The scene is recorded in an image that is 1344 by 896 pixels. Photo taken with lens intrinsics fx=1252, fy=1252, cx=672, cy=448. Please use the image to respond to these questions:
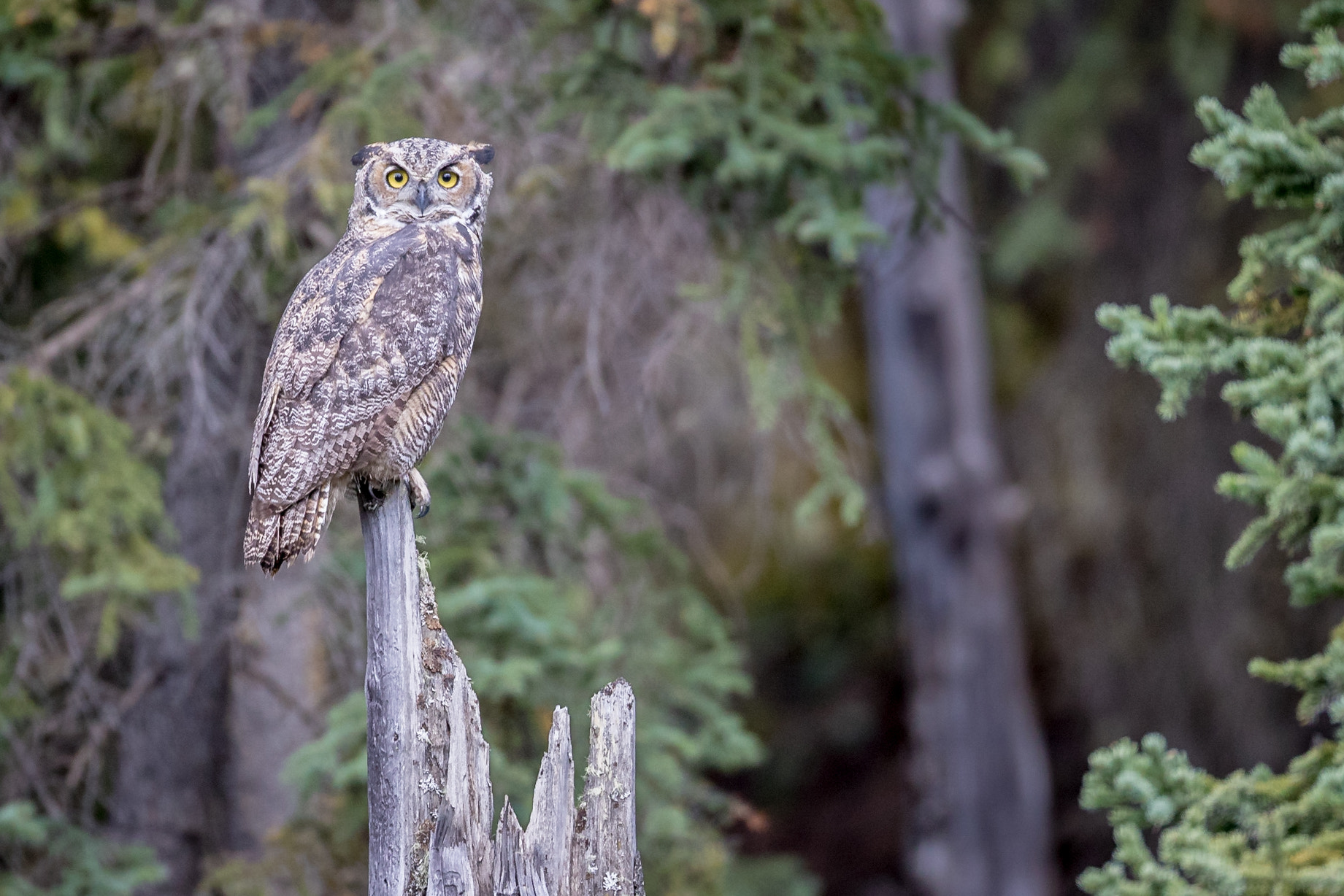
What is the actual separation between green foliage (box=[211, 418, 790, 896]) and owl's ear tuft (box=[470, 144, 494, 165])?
158 centimetres

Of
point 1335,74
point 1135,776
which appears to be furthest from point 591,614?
point 1335,74

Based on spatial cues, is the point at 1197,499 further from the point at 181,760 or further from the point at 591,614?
the point at 181,760

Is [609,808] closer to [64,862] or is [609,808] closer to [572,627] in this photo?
[572,627]

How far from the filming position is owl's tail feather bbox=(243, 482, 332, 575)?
2928 millimetres

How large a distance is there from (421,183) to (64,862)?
10.5 ft

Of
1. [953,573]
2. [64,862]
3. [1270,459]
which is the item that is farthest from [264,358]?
[953,573]

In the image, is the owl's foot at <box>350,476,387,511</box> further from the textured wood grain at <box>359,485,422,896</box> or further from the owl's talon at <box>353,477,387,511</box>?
the textured wood grain at <box>359,485,422,896</box>

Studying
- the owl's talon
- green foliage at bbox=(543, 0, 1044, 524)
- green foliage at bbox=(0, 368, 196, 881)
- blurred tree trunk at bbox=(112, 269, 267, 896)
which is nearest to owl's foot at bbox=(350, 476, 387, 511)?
the owl's talon

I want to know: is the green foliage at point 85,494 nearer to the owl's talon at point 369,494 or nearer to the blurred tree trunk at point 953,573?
the owl's talon at point 369,494

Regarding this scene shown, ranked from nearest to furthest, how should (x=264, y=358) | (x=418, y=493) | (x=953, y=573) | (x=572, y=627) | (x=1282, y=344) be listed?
(x=1282, y=344)
(x=418, y=493)
(x=572, y=627)
(x=264, y=358)
(x=953, y=573)

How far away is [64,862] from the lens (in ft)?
15.8

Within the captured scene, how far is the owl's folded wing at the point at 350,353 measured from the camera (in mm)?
2963

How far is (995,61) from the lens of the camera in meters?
8.09

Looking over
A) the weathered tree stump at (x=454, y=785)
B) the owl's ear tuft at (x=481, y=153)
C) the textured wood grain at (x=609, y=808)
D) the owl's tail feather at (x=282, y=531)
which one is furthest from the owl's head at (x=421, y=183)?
the textured wood grain at (x=609, y=808)
